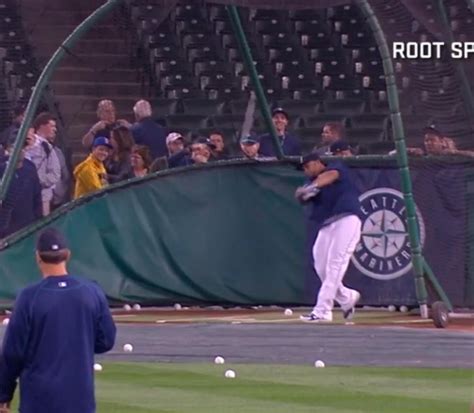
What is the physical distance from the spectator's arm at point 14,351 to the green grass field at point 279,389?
11.5 ft

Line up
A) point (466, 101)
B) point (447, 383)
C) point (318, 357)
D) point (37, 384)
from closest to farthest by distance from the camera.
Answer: point (37, 384), point (447, 383), point (318, 357), point (466, 101)

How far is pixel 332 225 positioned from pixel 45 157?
13.6ft

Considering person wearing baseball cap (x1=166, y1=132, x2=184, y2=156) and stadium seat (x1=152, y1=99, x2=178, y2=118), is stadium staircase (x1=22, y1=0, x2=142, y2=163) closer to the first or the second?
stadium seat (x1=152, y1=99, x2=178, y2=118)

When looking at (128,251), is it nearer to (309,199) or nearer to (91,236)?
(91,236)

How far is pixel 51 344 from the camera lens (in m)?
7.70

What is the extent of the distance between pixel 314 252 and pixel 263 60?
11310 mm

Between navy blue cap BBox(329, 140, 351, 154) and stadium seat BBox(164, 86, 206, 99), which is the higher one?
stadium seat BBox(164, 86, 206, 99)

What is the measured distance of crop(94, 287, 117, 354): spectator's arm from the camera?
7.89 meters

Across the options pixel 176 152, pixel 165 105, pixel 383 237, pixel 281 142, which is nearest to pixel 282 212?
pixel 281 142

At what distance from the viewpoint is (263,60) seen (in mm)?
29297

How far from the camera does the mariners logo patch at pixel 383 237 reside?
19156 mm

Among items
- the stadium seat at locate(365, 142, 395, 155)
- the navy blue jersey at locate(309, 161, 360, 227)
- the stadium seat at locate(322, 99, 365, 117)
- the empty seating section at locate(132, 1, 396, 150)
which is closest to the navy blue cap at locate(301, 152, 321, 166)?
the navy blue jersey at locate(309, 161, 360, 227)

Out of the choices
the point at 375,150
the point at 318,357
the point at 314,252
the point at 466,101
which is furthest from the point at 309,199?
the point at 375,150

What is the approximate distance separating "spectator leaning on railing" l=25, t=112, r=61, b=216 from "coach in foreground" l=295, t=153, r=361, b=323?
3447 millimetres
